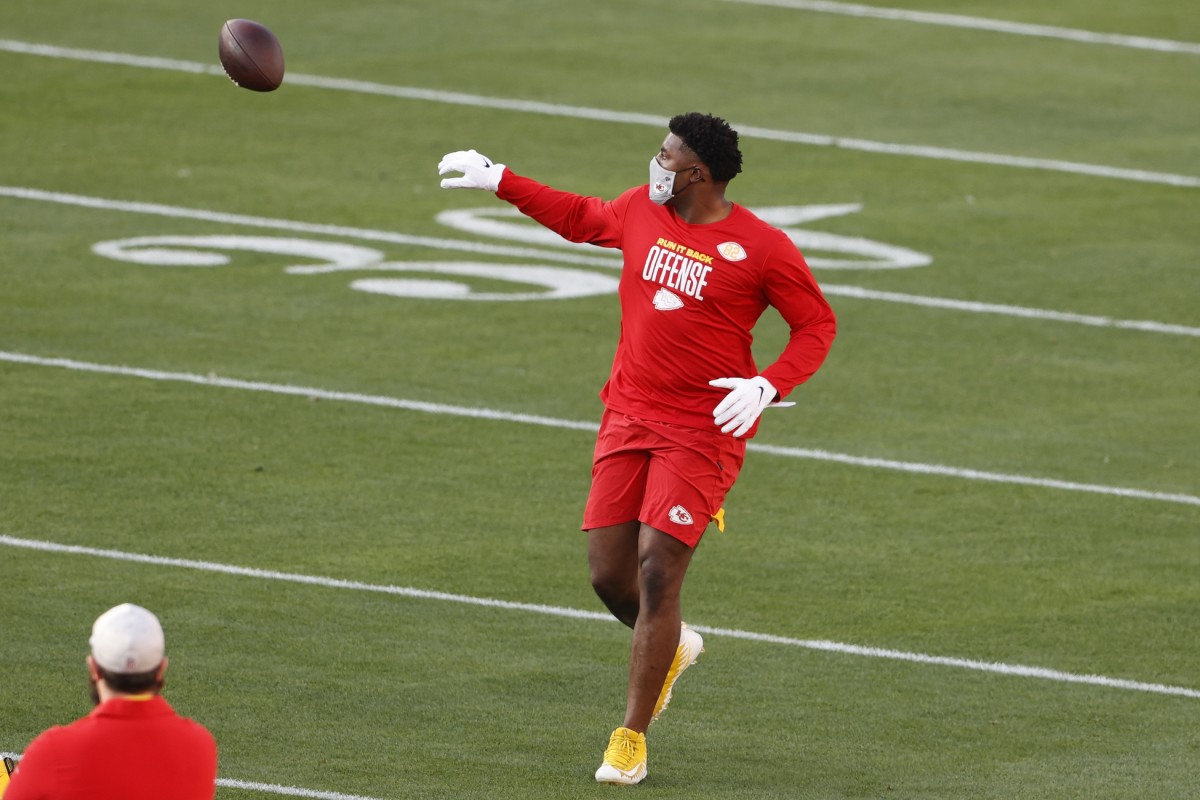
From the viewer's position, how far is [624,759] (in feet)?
26.4

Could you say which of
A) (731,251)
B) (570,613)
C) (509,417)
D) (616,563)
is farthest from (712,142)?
(509,417)

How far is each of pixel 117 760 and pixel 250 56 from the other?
5532mm

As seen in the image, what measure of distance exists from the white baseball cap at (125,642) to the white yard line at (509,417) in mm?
7811

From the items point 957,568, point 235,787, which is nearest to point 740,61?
point 957,568

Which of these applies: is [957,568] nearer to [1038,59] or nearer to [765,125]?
[765,125]

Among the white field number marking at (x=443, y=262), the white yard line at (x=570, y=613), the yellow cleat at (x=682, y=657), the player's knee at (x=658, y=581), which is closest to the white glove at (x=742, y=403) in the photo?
the player's knee at (x=658, y=581)

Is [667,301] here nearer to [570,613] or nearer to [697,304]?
[697,304]

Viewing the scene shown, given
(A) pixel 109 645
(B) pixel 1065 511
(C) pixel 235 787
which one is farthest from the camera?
(B) pixel 1065 511

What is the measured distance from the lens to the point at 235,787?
7742mm

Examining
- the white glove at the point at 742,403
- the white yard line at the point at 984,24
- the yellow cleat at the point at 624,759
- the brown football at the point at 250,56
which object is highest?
the white yard line at the point at 984,24

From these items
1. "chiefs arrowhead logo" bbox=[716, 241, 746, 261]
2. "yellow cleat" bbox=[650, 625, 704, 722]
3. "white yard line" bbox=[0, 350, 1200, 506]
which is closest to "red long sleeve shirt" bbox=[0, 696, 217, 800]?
"yellow cleat" bbox=[650, 625, 704, 722]

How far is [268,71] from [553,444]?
3.30m

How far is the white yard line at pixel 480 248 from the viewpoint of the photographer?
15680 millimetres

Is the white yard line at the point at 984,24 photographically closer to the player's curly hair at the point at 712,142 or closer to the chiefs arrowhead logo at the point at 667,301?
the player's curly hair at the point at 712,142
